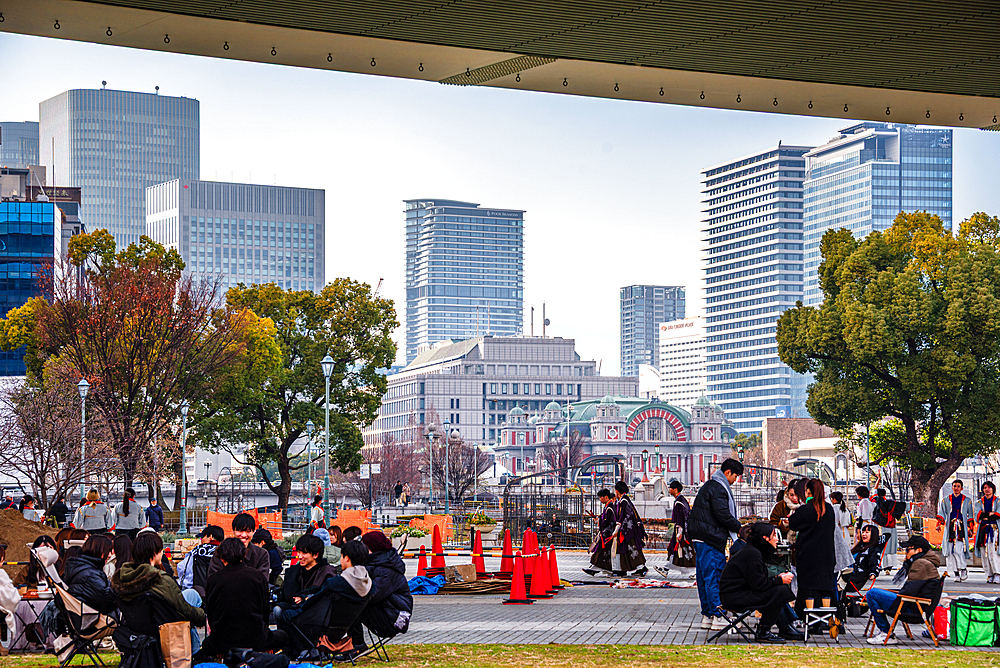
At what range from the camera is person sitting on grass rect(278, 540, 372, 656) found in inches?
438

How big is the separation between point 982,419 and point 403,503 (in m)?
31.1

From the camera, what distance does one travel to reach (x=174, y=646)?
9969 mm

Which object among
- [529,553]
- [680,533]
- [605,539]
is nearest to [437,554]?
[529,553]

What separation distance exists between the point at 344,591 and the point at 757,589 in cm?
459

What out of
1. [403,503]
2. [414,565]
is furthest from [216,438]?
[414,565]

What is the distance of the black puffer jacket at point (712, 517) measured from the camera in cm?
1373

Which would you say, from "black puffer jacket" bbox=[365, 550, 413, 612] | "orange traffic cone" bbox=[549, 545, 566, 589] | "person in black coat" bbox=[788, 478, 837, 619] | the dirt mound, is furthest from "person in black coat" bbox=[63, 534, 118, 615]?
"orange traffic cone" bbox=[549, 545, 566, 589]

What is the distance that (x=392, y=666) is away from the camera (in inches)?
448

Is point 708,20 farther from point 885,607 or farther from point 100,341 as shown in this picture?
point 100,341

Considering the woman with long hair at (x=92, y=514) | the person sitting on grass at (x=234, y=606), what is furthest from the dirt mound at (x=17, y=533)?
the person sitting on grass at (x=234, y=606)

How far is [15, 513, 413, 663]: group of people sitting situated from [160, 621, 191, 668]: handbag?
0.49ft

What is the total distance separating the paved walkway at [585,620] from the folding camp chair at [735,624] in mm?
90

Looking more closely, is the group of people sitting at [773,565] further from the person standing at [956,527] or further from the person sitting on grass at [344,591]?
the person standing at [956,527]

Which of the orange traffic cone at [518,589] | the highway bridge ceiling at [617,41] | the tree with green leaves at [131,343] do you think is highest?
the highway bridge ceiling at [617,41]
